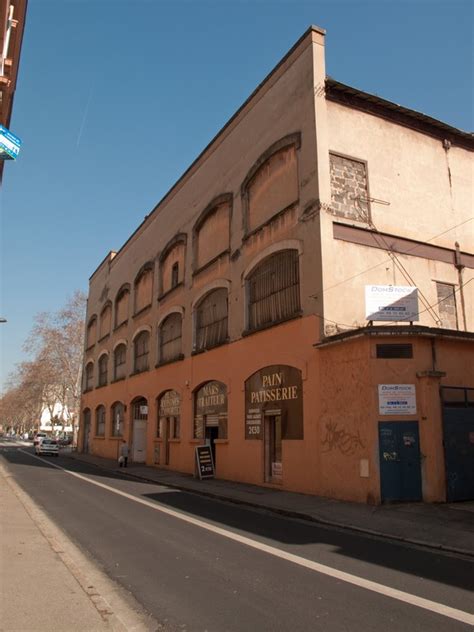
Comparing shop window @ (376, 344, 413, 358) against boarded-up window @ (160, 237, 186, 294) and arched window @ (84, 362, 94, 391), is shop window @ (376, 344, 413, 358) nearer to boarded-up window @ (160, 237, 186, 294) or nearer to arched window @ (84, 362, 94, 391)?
boarded-up window @ (160, 237, 186, 294)

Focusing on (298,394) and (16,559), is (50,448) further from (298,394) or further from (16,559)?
(16,559)

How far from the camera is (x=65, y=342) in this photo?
6312cm

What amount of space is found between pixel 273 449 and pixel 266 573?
11.7m

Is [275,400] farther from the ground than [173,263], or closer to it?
closer to it

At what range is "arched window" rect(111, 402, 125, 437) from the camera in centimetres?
3766

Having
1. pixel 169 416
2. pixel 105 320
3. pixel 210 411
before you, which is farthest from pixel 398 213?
pixel 105 320

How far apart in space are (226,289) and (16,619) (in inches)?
750

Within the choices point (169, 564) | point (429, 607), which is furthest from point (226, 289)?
point (429, 607)

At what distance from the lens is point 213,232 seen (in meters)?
25.6

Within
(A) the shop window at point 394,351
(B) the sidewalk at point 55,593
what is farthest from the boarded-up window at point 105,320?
(B) the sidewalk at point 55,593

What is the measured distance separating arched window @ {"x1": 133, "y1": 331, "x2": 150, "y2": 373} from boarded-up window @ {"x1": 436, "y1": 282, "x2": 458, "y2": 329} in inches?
758

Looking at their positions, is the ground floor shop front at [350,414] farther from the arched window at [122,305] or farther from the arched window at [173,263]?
the arched window at [122,305]

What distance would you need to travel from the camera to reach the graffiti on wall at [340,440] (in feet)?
47.7

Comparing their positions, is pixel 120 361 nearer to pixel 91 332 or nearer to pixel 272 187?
pixel 91 332
